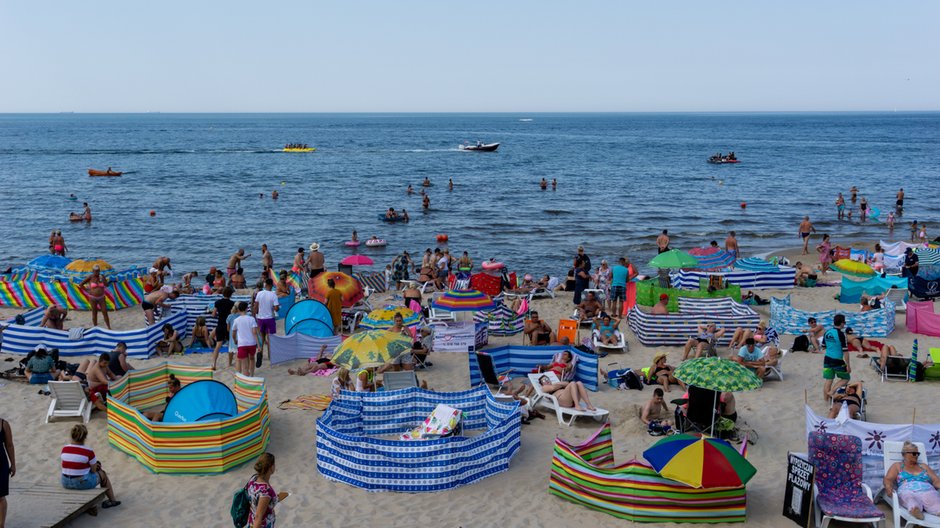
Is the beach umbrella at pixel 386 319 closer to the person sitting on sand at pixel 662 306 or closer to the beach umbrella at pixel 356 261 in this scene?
the person sitting on sand at pixel 662 306

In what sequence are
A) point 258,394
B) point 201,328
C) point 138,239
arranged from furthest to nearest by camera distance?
point 138,239 → point 201,328 → point 258,394

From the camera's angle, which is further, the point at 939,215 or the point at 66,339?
the point at 939,215

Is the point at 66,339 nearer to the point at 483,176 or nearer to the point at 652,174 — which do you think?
the point at 483,176

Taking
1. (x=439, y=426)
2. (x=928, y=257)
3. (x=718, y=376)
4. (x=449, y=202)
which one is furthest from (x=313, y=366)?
(x=449, y=202)

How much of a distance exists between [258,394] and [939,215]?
38458 millimetres

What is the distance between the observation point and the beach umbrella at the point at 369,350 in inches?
465

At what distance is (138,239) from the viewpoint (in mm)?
34594

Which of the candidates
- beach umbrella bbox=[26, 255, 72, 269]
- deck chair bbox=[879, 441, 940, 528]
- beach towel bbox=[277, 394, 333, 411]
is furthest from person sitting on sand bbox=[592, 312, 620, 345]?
beach umbrella bbox=[26, 255, 72, 269]

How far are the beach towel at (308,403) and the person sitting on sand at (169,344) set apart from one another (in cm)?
387

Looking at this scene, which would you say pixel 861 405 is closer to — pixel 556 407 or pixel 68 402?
pixel 556 407

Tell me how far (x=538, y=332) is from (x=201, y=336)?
628 cm

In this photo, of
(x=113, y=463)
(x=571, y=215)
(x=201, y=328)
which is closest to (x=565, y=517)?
(x=113, y=463)

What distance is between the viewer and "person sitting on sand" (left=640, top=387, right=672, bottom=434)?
1088 centimetres

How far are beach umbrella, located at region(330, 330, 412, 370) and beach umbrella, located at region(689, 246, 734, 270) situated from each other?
380 inches
